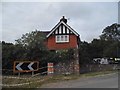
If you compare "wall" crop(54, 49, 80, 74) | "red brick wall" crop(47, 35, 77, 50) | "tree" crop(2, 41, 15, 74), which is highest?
"red brick wall" crop(47, 35, 77, 50)

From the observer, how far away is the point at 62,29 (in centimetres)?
4856

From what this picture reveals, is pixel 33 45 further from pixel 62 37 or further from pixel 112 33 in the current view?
pixel 112 33

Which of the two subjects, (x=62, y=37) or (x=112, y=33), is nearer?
(x=62, y=37)

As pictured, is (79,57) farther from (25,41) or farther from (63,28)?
(63,28)

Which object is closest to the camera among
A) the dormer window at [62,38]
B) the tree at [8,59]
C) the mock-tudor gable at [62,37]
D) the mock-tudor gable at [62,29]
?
the tree at [8,59]

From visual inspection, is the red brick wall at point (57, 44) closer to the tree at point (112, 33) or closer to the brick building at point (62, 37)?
the brick building at point (62, 37)

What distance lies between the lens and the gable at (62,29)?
48062mm

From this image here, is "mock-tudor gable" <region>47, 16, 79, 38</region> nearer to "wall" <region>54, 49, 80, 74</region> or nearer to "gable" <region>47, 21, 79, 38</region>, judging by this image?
"gable" <region>47, 21, 79, 38</region>

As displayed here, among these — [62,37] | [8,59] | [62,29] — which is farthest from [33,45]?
[62,37]

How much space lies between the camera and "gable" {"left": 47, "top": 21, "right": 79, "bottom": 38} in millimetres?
48062

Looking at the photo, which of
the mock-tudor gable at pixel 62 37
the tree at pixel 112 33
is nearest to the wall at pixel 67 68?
the mock-tudor gable at pixel 62 37

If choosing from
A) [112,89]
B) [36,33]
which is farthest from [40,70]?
[112,89]

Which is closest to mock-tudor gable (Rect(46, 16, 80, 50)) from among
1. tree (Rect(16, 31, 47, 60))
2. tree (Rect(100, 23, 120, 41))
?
tree (Rect(16, 31, 47, 60))

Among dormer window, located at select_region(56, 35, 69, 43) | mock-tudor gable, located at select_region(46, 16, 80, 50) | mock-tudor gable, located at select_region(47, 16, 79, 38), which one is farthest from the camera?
dormer window, located at select_region(56, 35, 69, 43)
